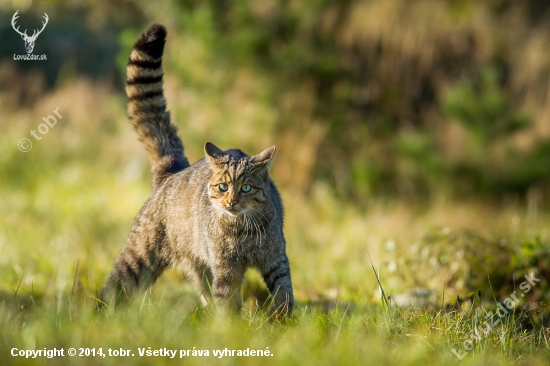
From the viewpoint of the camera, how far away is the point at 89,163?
9430 mm

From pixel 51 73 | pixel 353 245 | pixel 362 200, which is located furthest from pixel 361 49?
pixel 51 73

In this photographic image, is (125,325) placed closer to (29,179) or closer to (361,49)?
(29,179)

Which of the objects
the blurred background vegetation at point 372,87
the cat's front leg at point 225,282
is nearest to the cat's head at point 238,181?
the cat's front leg at point 225,282

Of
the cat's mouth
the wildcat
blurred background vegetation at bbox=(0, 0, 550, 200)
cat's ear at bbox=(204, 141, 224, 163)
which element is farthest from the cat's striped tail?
blurred background vegetation at bbox=(0, 0, 550, 200)

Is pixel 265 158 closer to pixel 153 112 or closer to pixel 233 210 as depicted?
pixel 233 210

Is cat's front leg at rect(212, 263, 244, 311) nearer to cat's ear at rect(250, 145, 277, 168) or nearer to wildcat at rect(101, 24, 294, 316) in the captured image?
wildcat at rect(101, 24, 294, 316)

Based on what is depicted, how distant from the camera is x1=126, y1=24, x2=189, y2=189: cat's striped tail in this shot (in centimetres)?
446

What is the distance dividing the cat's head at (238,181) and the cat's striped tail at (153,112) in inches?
26.2

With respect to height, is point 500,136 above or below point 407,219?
above

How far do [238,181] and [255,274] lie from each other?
1751mm

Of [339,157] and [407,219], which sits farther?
[339,157]

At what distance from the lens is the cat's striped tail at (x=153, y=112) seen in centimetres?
446

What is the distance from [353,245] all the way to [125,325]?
4450 mm

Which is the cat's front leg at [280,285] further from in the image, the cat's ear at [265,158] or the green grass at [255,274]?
the cat's ear at [265,158]
